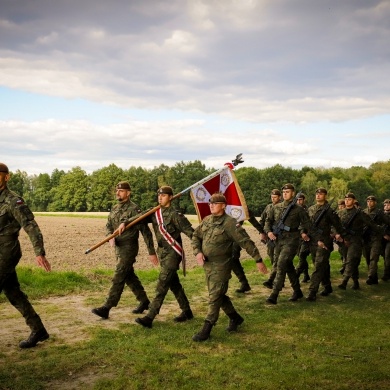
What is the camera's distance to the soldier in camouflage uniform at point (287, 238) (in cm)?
1039

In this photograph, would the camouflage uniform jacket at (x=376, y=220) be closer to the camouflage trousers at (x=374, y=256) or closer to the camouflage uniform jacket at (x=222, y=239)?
the camouflage trousers at (x=374, y=256)

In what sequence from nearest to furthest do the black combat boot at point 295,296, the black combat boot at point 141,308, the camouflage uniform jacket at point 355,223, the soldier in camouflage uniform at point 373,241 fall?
the black combat boot at point 141,308
the black combat boot at point 295,296
the camouflage uniform jacket at point 355,223
the soldier in camouflage uniform at point 373,241

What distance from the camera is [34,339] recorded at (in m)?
7.24

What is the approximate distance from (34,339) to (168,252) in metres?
2.81

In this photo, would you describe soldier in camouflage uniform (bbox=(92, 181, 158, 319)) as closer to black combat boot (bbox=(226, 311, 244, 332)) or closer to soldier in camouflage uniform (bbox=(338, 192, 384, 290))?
black combat boot (bbox=(226, 311, 244, 332))

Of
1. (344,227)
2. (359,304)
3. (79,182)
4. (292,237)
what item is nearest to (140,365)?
(292,237)

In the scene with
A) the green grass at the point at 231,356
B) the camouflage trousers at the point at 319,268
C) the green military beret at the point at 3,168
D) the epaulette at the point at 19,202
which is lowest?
the green grass at the point at 231,356

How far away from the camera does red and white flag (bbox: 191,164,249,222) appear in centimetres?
974

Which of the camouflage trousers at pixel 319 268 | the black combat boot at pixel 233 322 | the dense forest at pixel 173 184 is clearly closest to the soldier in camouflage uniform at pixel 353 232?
Answer: the camouflage trousers at pixel 319 268

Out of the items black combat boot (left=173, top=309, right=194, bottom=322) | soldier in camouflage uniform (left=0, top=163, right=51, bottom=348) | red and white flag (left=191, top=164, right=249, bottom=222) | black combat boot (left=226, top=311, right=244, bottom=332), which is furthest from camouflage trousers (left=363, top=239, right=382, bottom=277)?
soldier in camouflage uniform (left=0, top=163, right=51, bottom=348)

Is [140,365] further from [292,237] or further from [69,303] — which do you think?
[292,237]

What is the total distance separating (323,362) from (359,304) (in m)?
4.53

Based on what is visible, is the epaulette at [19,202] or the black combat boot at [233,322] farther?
the black combat boot at [233,322]

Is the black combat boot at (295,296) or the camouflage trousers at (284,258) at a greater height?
the camouflage trousers at (284,258)
